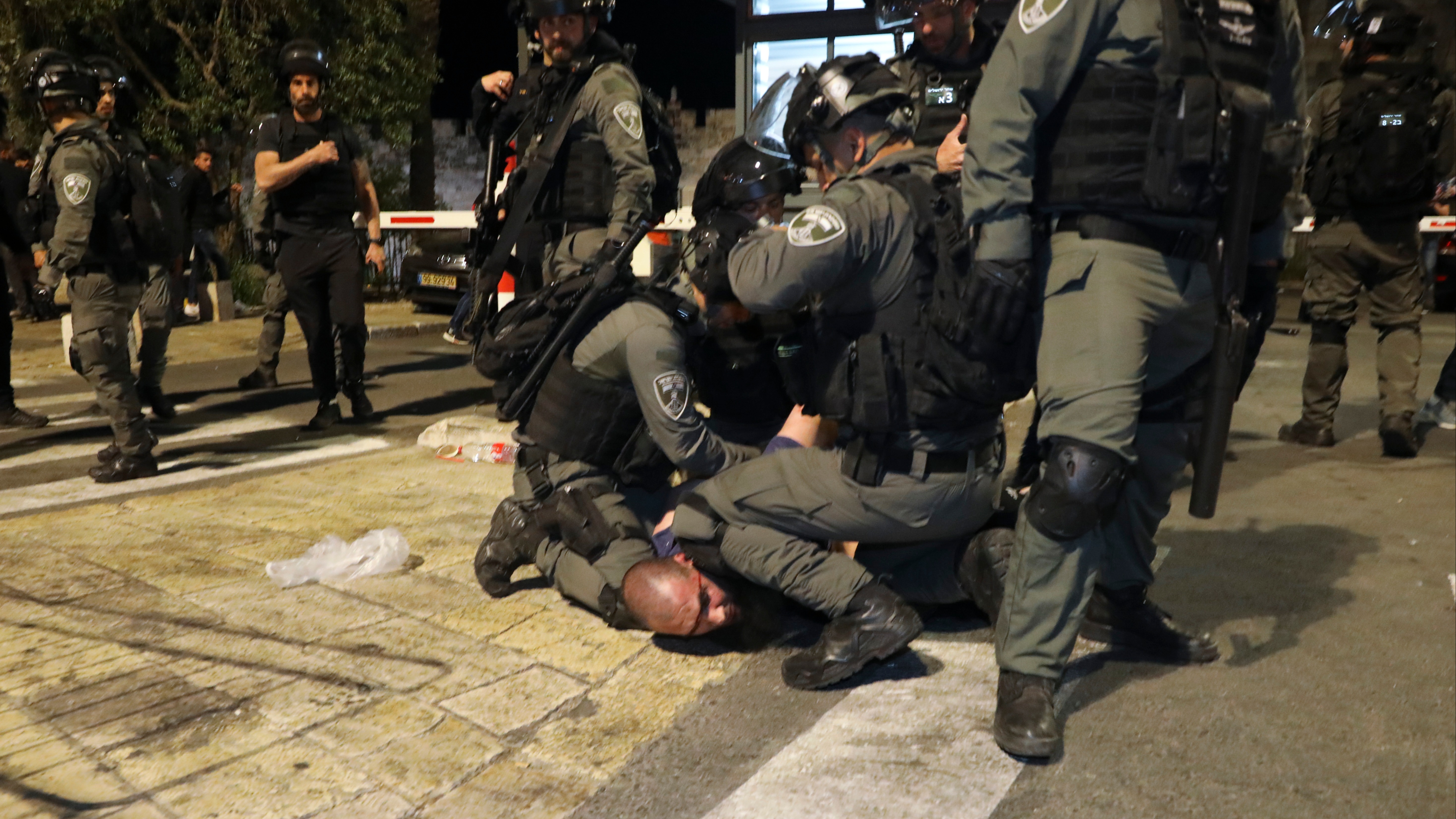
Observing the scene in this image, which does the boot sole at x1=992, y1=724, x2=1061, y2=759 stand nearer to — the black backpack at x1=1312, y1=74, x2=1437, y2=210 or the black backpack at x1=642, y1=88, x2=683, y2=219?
the black backpack at x1=642, y1=88, x2=683, y2=219

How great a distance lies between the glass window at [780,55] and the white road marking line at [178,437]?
6.50 m

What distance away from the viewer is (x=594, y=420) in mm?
3625

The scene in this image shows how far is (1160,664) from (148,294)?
19.7ft

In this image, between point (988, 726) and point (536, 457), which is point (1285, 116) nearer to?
point (988, 726)

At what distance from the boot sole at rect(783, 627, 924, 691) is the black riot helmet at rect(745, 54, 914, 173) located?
129 centimetres

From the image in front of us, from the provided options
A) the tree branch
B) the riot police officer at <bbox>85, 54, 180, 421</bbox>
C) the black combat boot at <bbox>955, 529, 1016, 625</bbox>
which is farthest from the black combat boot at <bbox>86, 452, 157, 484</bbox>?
the tree branch

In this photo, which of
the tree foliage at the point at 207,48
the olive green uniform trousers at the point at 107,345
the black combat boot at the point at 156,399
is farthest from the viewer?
the tree foliage at the point at 207,48

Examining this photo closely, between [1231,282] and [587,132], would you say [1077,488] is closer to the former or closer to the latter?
[1231,282]

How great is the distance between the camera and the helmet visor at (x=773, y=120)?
3.48 meters

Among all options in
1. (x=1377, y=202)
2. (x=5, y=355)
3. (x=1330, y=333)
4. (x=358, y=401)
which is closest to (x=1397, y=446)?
(x=1330, y=333)

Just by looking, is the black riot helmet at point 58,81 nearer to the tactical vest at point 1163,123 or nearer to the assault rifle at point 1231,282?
the tactical vest at point 1163,123

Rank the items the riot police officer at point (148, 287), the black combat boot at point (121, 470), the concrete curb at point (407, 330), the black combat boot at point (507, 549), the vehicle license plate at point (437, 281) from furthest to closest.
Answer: the vehicle license plate at point (437, 281) < the concrete curb at point (407, 330) < the riot police officer at point (148, 287) < the black combat boot at point (121, 470) < the black combat boot at point (507, 549)

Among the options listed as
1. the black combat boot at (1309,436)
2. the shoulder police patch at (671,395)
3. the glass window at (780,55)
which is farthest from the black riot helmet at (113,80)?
the black combat boot at (1309,436)

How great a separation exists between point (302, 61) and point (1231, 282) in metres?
5.33
